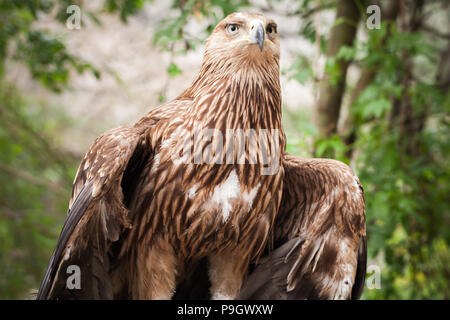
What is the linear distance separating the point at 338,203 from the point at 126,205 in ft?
3.34

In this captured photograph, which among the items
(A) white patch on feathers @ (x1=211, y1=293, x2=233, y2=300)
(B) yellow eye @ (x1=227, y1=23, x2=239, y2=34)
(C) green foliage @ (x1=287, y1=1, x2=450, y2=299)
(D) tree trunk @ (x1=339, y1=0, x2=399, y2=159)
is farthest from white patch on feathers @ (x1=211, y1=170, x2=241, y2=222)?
(D) tree trunk @ (x1=339, y1=0, x2=399, y2=159)

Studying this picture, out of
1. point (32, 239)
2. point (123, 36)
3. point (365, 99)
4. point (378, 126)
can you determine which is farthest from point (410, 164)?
point (123, 36)

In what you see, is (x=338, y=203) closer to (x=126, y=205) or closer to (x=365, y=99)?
(x=126, y=205)

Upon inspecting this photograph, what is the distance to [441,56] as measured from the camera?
5027 mm

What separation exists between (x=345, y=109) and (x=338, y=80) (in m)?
1.22

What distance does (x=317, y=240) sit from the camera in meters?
2.23

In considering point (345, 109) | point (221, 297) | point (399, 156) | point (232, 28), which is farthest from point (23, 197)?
point (232, 28)

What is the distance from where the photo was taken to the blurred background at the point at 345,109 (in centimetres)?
331

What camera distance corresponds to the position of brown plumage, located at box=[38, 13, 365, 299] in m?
1.94

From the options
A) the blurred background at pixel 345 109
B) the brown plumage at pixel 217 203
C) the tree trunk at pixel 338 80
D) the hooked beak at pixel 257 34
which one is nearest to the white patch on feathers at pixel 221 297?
the brown plumage at pixel 217 203

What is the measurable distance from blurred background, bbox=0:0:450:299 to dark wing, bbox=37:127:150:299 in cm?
109

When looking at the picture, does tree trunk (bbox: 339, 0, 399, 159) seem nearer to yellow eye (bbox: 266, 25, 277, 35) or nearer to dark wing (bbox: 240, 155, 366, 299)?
dark wing (bbox: 240, 155, 366, 299)

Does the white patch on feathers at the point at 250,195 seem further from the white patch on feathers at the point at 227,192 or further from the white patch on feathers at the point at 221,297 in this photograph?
the white patch on feathers at the point at 221,297

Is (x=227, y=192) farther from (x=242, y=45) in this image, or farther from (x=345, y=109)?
(x=345, y=109)
